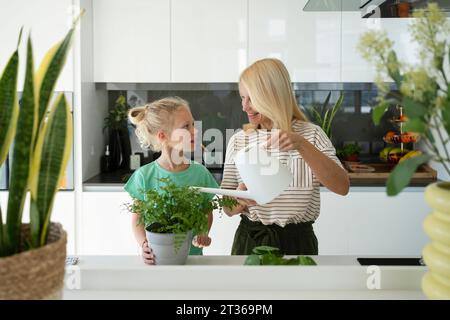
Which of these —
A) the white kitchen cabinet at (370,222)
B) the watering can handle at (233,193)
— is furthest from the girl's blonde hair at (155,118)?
the white kitchen cabinet at (370,222)

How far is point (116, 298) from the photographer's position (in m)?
1.17

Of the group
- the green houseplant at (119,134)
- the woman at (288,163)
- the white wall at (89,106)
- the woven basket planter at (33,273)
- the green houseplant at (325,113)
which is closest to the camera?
the woven basket planter at (33,273)

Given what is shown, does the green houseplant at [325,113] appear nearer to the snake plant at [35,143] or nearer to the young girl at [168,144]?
the young girl at [168,144]

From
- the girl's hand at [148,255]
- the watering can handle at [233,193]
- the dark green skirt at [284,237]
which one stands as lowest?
the dark green skirt at [284,237]

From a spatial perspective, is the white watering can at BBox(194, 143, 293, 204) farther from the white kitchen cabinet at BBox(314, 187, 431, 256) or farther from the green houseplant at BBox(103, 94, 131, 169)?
the green houseplant at BBox(103, 94, 131, 169)

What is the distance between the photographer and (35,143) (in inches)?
31.6

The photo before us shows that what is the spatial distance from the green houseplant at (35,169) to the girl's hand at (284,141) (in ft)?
2.46

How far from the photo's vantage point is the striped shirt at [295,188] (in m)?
1.83

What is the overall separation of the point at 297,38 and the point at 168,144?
5.40 ft

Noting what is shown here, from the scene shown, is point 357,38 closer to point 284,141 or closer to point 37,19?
point 37,19

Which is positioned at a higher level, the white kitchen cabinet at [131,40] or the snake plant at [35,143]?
the white kitchen cabinet at [131,40]

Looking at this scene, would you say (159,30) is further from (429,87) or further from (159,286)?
(429,87)
